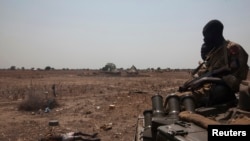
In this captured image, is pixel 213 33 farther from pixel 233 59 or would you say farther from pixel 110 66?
pixel 110 66

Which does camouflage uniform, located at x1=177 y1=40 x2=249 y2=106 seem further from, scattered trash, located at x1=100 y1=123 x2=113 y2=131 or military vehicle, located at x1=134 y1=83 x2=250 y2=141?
scattered trash, located at x1=100 y1=123 x2=113 y2=131

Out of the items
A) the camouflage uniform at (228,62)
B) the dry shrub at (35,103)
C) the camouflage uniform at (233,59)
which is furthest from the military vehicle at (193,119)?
the dry shrub at (35,103)

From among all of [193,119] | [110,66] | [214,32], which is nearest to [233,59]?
[214,32]

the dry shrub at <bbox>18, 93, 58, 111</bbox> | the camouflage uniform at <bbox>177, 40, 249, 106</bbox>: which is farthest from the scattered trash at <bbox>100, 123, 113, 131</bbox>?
the dry shrub at <bbox>18, 93, 58, 111</bbox>

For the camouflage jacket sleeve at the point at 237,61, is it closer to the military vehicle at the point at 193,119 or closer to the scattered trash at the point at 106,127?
the military vehicle at the point at 193,119

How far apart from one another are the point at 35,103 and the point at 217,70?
1025cm

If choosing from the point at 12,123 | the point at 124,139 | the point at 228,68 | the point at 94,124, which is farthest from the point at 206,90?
the point at 12,123

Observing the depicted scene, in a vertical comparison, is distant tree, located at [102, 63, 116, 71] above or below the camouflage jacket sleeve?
above

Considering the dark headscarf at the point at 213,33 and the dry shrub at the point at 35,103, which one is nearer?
the dark headscarf at the point at 213,33

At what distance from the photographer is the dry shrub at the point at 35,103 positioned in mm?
13656

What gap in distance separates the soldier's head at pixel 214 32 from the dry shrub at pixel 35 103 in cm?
956

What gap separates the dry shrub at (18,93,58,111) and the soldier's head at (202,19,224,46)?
31.4 ft

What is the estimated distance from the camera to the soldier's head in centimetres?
591

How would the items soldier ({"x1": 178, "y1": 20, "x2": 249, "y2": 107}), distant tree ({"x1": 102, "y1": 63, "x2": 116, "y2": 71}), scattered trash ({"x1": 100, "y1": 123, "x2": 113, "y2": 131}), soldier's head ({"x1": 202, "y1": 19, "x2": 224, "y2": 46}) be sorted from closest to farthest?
1. soldier ({"x1": 178, "y1": 20, "x2": 249, "y2": 107})
2. soldier's head ({"x1": 202, "y1": 19, "x2": 224, "y2": 46})
3. scattered trash ({"x1": 100, "y1": 123, "x2": 113, "y2": 131})
4. distant tree ({"x1": 102, "y1": 63, "x2": 116, "y2": 71})
